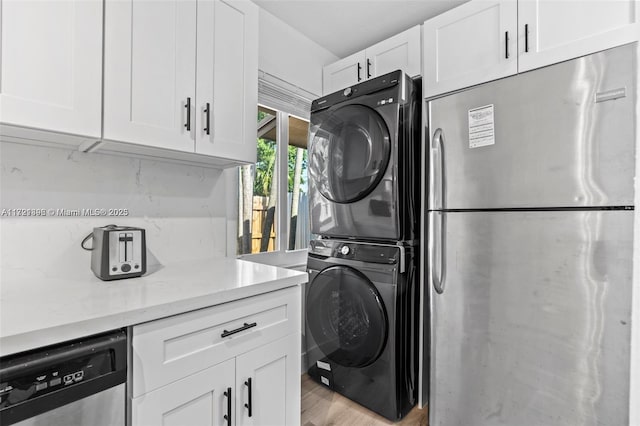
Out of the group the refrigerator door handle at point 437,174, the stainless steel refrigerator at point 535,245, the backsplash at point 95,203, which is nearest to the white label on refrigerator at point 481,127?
the stainless steel refrigerator at point 535,245

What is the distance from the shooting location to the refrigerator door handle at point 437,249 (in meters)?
1.67

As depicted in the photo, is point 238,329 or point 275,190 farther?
point 275,190

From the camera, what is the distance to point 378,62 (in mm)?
2154

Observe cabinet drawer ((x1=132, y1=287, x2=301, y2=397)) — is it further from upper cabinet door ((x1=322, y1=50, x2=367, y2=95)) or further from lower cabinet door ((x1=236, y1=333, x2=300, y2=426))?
upper cabinet door ((x1=322, y1=50, x2=367, y2=95))

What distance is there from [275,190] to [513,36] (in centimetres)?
169

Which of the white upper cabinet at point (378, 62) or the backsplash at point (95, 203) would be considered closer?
the backsplash at point (95, 203)

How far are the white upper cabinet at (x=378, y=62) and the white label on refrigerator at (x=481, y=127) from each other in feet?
1.80

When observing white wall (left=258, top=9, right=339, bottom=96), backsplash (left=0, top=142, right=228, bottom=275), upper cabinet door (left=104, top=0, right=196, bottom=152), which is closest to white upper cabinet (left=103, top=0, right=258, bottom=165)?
upper cabinet door (left=104, top=0, right=196, bottom=152)

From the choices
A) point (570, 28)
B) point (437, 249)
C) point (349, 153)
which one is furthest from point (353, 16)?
point (437, 249)

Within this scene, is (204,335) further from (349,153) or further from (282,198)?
(282,198)

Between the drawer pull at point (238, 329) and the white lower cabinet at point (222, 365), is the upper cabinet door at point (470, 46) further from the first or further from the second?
the drawer pull at point (238, 329)

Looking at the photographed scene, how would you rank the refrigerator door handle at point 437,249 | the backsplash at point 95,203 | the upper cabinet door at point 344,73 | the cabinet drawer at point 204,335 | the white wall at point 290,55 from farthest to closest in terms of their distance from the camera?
the upper cabinet door at point 344,73 < the white wall at point 290,55 < the refrigerator door handle at point 437,249 < the backsplash at point 95,203 < the cabinet drawer at point 204,335

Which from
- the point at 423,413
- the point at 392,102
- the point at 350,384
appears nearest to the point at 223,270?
the point at 350,384

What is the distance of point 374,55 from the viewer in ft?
7.13
